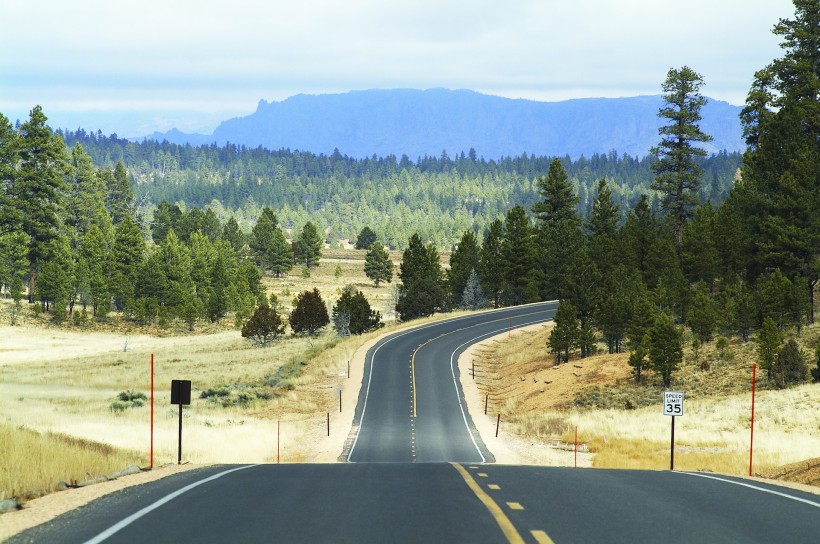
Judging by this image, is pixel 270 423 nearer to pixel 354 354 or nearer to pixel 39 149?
pixel 354 354

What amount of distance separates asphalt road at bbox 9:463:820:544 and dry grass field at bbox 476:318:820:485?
20.5 feet

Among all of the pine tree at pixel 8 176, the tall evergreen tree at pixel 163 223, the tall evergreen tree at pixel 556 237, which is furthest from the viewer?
the tall evergreen tree at pixel 163 223

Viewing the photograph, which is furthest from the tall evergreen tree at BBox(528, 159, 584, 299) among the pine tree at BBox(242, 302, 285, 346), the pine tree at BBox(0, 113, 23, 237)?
the pine tree at BBox(0, 113, 23, 237)

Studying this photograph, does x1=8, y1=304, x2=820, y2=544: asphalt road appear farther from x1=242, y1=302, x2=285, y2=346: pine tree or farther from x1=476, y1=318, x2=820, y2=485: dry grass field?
x1=242, y1=302, x2=285, y2=346: pine tree

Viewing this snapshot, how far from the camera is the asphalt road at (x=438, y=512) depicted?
330 inches

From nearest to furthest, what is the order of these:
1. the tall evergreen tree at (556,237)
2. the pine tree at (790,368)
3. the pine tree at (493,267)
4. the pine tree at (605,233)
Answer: the pine tree at (790,368) → the pine tree at (605,233) → the tall evergreen tree at (556,237) → the pine tree at (493,267)

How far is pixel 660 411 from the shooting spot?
136 feet

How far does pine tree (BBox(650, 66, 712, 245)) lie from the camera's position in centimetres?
7625

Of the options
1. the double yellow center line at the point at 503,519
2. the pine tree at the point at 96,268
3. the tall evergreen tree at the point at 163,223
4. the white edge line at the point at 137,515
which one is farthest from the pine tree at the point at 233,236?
the double yellow center line at the point at 503,519

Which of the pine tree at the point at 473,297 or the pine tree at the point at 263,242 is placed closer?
the pine tree at the point at 473,297

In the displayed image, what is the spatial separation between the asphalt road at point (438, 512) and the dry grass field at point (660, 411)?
6257 mm

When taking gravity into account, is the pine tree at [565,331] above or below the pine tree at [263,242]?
below

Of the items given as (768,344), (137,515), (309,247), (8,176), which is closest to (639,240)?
(768,344)

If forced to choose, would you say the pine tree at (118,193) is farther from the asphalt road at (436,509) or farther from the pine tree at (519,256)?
the asphalt road at (436,509)
